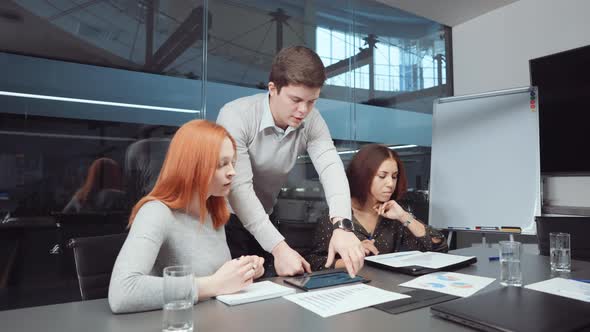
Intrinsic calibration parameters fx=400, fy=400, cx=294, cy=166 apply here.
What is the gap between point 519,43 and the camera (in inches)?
132

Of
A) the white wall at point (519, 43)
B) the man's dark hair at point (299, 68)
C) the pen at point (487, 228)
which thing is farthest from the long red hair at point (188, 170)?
the white wall at point (519, 43)

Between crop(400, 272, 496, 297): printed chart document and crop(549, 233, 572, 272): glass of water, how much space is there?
1.17ft

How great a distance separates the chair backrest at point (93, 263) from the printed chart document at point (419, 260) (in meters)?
0.89

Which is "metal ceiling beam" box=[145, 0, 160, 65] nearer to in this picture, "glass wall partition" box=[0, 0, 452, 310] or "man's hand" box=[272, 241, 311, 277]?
"glass wall partition" box=[0, 0, 452, 310]

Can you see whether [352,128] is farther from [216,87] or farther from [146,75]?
[146,75]

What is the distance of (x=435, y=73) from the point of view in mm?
3963

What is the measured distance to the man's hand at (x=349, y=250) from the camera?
1.20 m

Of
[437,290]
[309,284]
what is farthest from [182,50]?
[437,290]

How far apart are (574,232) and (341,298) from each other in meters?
1.41

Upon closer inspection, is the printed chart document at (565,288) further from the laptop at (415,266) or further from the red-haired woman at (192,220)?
the red-haired woman at (192,220)

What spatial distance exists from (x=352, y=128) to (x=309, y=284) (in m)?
2.44

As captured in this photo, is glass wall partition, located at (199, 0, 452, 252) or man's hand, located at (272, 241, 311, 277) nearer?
man's hand, located at (272, 241, 311, 277)

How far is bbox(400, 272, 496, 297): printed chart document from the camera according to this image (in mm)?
1109

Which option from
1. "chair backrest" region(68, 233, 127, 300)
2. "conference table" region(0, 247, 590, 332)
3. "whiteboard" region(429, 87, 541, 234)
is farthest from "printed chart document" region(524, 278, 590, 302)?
"whiteboard" region(429, 87, 541, 234)
